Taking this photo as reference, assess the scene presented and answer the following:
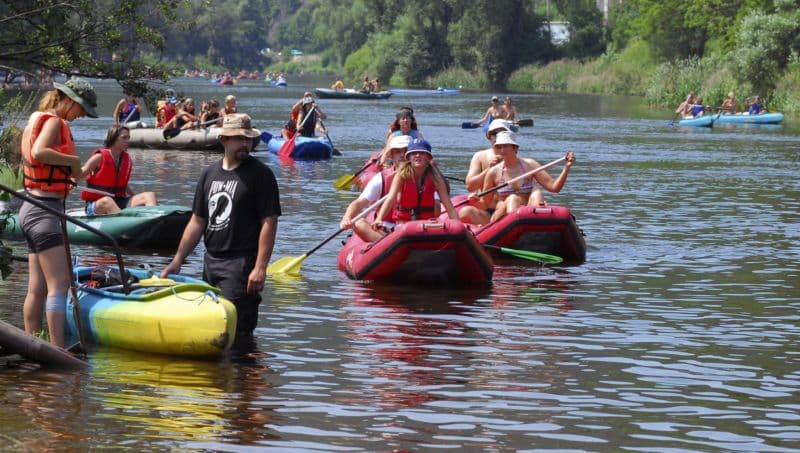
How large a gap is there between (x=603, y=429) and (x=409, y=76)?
272 feet

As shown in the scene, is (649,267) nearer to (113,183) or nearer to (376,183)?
(376,183)

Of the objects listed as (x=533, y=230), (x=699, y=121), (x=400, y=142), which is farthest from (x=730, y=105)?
(x=400, y=142)

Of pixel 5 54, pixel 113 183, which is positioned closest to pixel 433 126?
pixel 113 183

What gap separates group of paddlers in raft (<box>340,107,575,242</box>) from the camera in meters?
12.4

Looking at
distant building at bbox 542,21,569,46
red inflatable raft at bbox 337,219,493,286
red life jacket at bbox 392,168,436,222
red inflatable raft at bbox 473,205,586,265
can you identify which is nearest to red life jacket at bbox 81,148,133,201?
red inflatable raft at bbox 337,219,493,286

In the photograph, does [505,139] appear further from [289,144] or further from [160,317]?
[289,144]

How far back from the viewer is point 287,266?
44.1ft

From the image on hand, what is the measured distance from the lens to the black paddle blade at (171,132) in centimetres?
3084

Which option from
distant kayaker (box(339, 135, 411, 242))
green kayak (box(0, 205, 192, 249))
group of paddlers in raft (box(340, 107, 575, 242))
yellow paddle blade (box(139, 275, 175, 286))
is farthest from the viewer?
green kayak (box(0, 205, 192, 249))

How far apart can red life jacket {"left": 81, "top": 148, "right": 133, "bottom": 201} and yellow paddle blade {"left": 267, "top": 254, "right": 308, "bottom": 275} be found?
1.93 m

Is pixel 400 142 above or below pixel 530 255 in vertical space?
above

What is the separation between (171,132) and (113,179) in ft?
53.9

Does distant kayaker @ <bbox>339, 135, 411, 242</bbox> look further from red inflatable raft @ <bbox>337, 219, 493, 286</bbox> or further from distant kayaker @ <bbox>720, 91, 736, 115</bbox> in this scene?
distant kayaker @ <bbox>720, 91, 736, 115</bbox>

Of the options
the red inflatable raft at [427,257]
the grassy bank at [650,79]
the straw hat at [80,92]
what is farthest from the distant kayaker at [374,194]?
the grassy bank at [650,79]
